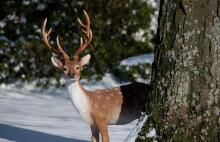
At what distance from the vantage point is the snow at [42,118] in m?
6.41

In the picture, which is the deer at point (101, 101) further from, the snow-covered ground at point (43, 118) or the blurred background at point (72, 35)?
the blurred background at point (72, 35)

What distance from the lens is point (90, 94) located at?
5574mm

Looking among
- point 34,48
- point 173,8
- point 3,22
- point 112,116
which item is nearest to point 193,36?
point 173,8

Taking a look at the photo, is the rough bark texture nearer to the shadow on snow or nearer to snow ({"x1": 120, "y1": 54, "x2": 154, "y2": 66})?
the shadow on snow

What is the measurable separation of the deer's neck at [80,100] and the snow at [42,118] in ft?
2.20

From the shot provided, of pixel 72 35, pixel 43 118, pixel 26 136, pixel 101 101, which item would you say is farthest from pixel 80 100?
pixel 72 35

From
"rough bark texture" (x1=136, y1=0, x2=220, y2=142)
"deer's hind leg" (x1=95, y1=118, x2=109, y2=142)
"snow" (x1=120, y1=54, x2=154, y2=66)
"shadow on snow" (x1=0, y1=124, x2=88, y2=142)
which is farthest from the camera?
"snow" (x1=120, y1=54, x2=154, y2=66)

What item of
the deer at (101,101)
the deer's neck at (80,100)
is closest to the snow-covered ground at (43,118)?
the deer at (101,101)

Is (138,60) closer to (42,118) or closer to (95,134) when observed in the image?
(42,118)

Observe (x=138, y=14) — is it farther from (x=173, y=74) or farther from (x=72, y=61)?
(x=173, y=74)

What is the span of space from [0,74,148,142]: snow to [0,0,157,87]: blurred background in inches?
9.9

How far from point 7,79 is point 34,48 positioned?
2.17ft

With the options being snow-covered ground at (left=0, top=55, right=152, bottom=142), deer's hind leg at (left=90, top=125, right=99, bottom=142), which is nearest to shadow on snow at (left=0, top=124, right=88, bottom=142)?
snow-covered ground at (left=0, top=55, right=152, bottom=142)

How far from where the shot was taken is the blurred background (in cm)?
1075
